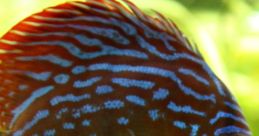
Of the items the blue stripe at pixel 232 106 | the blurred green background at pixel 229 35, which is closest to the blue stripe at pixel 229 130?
the blue stripe at pixel 232 106

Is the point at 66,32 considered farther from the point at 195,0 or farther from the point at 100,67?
the point at 195,0

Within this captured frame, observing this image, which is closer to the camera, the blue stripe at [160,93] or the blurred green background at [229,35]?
the blue stripe at [160,93]

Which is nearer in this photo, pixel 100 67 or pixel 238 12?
pixel 100 67

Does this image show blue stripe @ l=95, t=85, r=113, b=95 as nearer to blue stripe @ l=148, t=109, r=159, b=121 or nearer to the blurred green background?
blue stripe @ l=148, t=109, r=159, b=121

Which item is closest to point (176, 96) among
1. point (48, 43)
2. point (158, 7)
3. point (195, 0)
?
point (48, 43)

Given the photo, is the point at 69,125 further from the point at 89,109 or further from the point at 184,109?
the point at 184,109

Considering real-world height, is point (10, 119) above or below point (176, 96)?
below

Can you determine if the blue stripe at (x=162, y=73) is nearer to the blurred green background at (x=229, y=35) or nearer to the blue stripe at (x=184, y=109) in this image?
the blue stripe at (x=184, y=109)
